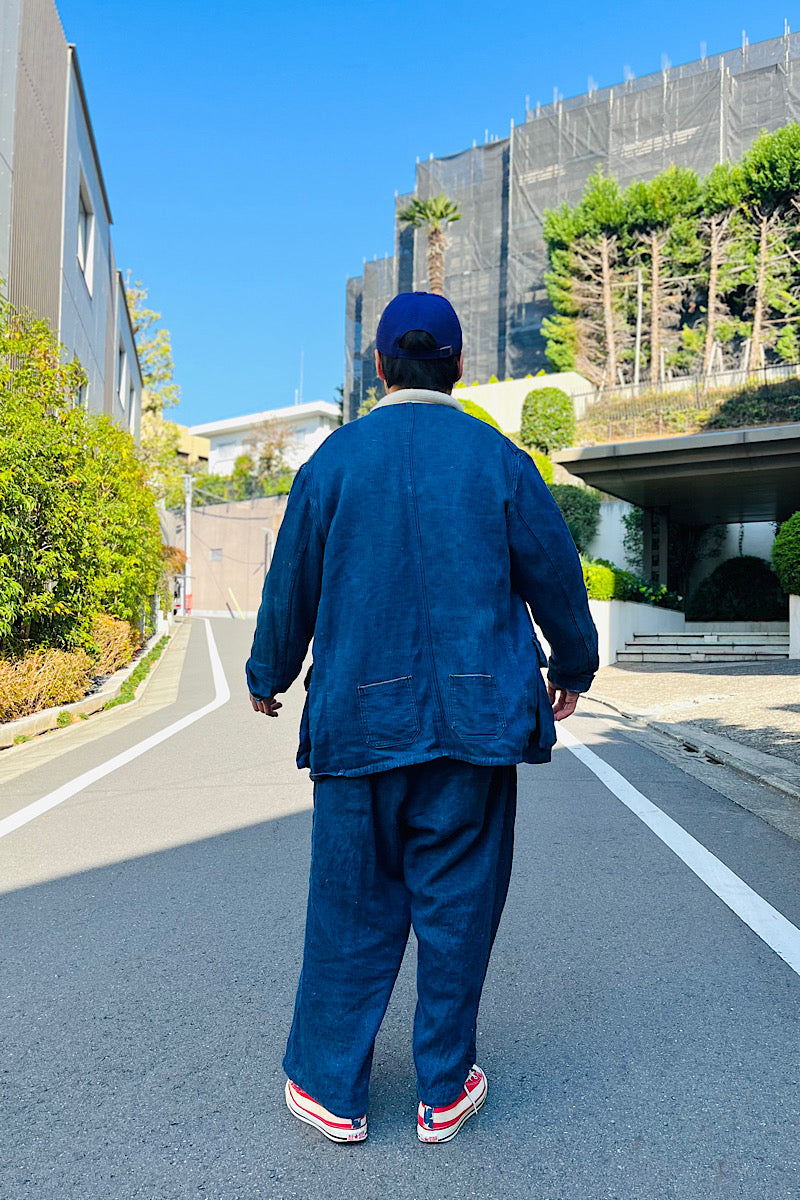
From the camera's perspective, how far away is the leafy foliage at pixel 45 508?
364 inches

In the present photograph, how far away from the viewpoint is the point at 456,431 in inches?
92.2

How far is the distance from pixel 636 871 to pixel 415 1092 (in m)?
2.41

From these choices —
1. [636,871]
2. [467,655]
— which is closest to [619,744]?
[636,871]

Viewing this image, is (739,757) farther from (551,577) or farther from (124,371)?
(124,371)

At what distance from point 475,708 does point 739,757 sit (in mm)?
6530

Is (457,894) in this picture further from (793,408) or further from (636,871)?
(793,408)

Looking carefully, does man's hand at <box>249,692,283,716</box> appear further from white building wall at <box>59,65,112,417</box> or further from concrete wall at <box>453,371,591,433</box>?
concrete wall at <box>453,371,591,433</box>

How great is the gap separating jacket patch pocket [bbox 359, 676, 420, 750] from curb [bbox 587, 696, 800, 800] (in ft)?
16.7

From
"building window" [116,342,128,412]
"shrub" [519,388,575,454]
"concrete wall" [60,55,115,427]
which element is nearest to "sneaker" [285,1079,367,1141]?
"concrete wall" [60,55,115,427]

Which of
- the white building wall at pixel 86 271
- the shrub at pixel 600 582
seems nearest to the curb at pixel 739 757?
the shrub at pixel 600 582

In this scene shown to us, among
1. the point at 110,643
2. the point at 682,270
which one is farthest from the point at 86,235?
the point at 682,270

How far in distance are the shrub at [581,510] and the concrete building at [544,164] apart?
2158 centimetres

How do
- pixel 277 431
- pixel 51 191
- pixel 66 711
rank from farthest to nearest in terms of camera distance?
pixel 277 431 → pixel 51 191 → pixel 66 711

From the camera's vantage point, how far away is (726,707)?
38.7 feet
